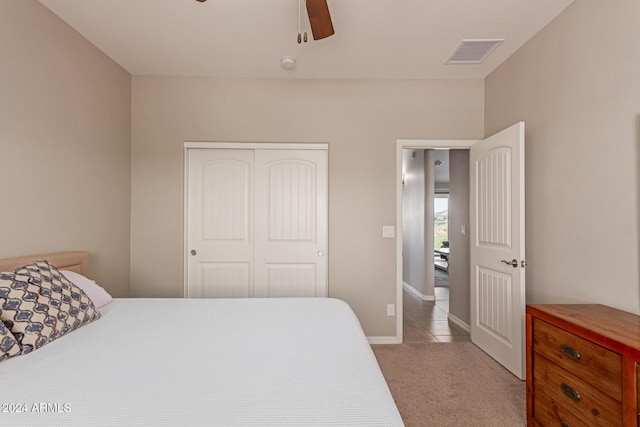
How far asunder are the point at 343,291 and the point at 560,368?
1.87 meters

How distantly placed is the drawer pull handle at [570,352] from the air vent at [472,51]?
226 centimetres

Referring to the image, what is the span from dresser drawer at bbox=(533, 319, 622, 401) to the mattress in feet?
3.31

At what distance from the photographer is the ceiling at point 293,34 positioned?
212 cm

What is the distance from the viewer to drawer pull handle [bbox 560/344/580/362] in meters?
1.50

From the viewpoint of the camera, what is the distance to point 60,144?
222cm

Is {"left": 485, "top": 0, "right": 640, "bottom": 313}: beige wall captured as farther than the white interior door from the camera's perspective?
No

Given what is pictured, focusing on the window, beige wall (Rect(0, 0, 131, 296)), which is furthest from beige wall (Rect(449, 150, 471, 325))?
the window

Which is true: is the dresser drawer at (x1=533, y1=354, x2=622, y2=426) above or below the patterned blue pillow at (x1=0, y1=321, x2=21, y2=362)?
below

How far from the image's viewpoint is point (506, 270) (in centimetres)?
252

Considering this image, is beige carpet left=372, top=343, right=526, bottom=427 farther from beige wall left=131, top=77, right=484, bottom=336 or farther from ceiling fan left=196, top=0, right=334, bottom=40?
ceiling fan left=196, top=0, right=334, bottom=40

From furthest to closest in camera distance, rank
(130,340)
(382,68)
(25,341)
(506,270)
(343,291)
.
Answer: (343,291), (382,68), (506,270), (130,340), (25,341)

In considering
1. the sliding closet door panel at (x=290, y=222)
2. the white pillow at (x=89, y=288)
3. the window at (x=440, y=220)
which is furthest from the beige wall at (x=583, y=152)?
the window at (x=440, y=220)

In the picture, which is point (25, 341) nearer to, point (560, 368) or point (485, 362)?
point (560, 368)

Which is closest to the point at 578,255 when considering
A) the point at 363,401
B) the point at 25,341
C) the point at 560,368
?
the point at 560,368
